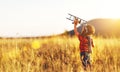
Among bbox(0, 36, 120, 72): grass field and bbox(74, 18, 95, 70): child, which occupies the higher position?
bbox(74, 18, 95, 70): child

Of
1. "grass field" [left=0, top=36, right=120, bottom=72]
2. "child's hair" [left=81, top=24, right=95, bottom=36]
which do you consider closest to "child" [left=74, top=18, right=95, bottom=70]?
"child's hair" [left=81, top=24, right=95, bottom=36]

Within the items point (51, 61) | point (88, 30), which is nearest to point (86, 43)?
point (88, 30)

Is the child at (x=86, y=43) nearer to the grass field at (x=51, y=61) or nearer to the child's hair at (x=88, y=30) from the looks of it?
the child's hair at (x=88, y=30)

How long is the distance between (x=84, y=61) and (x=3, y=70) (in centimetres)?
174

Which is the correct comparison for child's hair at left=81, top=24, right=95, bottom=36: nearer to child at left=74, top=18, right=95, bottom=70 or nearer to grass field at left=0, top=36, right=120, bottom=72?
child at left=74, top=18, right=95, bottom=70

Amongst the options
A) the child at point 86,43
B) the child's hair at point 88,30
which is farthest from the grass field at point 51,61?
the child's hair at point 88,30

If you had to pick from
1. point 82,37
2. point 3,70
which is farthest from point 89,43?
point 3,70

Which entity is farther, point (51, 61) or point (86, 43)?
point (51, 61)

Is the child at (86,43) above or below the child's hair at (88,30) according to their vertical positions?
below

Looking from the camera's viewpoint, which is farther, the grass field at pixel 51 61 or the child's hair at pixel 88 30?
the child's hair at pixel 88 30

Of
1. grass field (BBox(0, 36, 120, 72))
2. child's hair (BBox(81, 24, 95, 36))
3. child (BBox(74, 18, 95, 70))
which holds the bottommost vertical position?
grass field (BBox(0, 36, 120, 72))

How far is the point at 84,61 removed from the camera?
6160 mm

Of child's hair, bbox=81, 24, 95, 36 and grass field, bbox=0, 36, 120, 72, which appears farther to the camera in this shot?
child's hair, bbox=81, 24, 95, 36

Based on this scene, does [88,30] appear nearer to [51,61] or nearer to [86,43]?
[86,43]
